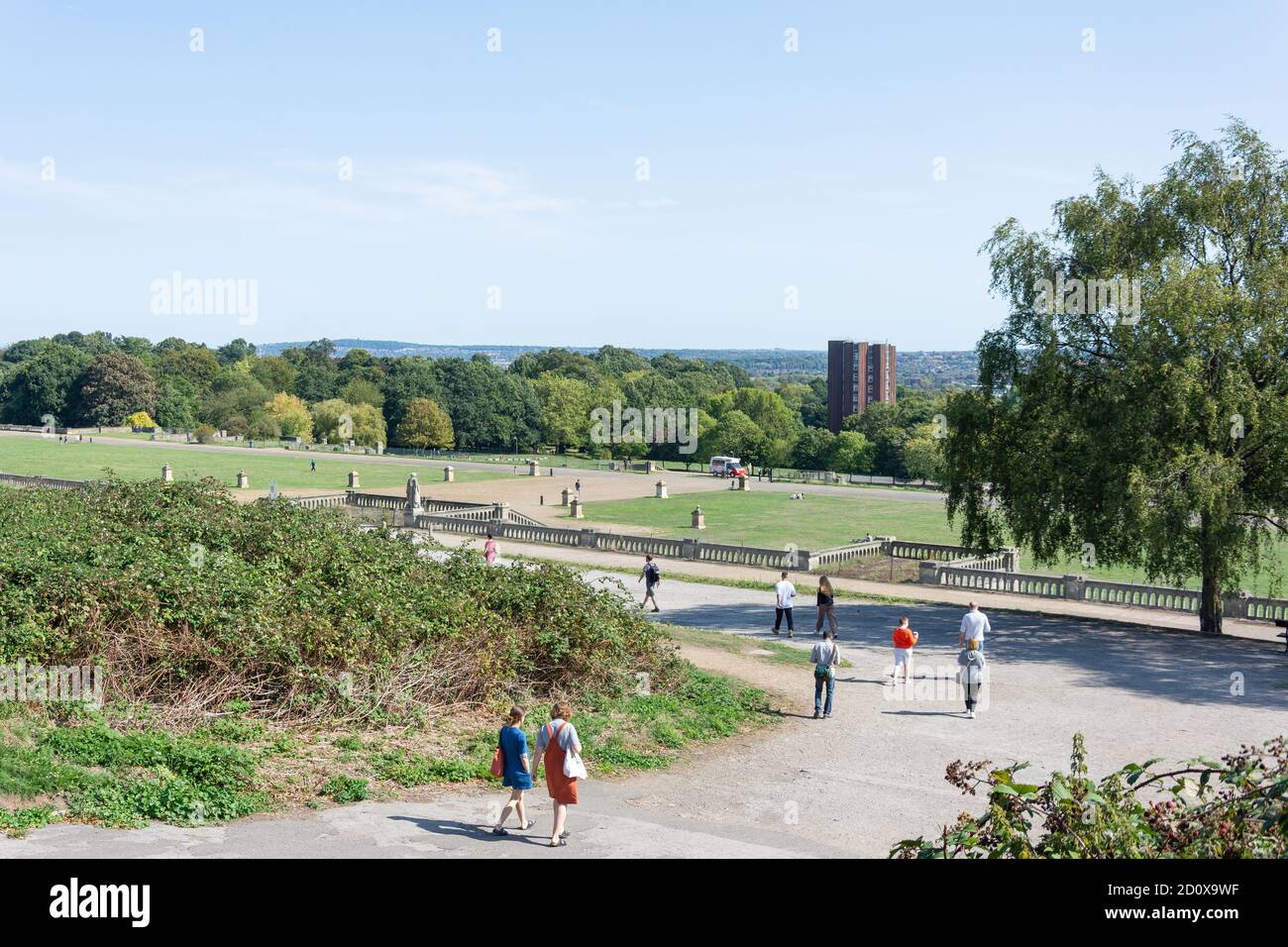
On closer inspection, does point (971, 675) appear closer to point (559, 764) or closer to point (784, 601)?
point (784, 601)

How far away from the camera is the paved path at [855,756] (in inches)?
451

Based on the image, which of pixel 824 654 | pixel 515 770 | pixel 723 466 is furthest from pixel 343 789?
pixel 723 466

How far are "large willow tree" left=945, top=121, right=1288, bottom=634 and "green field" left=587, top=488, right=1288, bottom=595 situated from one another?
13046 millimetres

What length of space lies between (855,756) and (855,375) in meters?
178

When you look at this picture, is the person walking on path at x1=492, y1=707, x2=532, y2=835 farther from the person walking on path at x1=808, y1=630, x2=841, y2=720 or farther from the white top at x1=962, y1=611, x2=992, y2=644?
the white top at x1=962, y1=611, x2=992, y2=644

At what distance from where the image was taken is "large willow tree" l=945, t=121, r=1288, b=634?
82.1 feet

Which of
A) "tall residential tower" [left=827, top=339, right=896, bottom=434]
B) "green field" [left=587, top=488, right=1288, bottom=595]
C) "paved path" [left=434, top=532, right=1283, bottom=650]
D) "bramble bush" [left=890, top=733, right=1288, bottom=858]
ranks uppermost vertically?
"tall residential tower" [left=827, top=339, right=896, bottom=434]

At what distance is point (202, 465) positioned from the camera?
8162 cm

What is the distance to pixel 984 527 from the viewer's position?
1195 inches

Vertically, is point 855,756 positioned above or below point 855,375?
below

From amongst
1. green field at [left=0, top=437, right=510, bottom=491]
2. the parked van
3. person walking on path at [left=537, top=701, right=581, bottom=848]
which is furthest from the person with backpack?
the parked van
